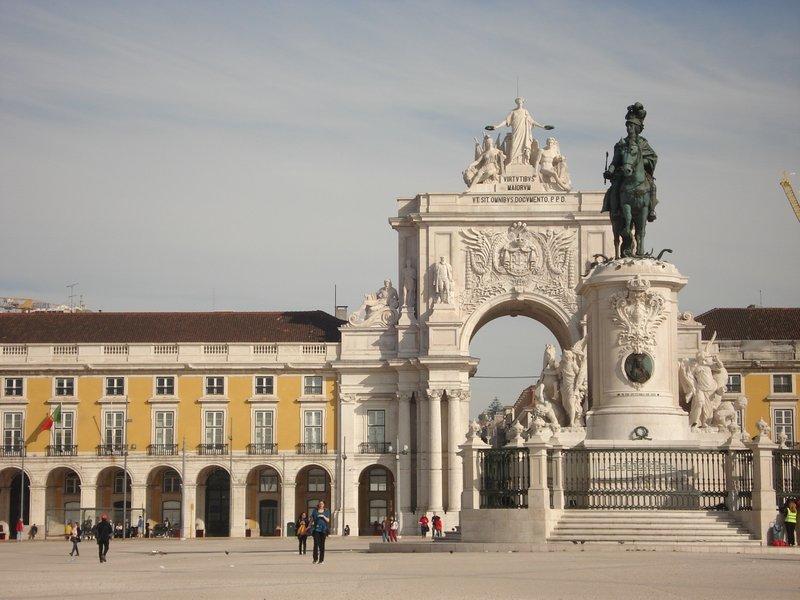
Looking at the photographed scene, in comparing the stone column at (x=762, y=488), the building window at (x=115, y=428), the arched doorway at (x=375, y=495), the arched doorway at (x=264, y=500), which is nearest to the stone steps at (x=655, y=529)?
the stone column at (x=762, y=488)

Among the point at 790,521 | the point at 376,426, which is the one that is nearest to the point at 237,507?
the point at 376,426

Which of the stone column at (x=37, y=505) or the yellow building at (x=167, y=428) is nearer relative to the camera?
the stone column at (x=37, y=505)

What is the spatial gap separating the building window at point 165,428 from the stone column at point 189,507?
2660 mm

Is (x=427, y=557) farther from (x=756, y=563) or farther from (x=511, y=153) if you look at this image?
(x=511, y=153)

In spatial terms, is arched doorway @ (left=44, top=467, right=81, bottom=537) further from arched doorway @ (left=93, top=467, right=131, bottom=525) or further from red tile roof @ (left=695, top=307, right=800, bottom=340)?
red tile roof @ (left=695, top=307, right=800, bottom=340)

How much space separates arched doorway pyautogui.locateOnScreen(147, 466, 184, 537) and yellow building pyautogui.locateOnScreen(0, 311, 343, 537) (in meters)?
0.07

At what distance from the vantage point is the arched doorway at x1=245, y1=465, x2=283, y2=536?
85.9m

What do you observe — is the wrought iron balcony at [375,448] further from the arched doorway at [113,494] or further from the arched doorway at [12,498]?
the arched doorway at [12,498]

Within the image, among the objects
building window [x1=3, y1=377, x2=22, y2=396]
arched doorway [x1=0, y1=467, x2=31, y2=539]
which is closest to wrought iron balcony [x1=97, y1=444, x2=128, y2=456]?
arched doorway [x1=0, y1=467, x2=31, y2=539]

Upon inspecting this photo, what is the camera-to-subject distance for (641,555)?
3195cm

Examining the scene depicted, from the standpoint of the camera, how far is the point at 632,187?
35.9m

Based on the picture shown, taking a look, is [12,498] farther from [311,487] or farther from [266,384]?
[311,487]

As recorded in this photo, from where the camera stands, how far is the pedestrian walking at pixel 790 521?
34188 millimetres

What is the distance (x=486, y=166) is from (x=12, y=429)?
28.1 meters
